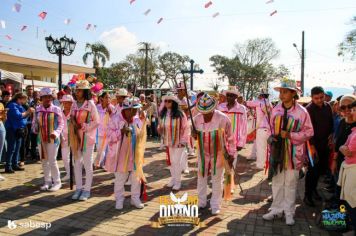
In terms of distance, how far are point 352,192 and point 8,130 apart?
719 cm

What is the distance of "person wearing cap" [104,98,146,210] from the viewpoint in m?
5.19

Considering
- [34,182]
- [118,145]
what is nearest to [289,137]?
[118,145]

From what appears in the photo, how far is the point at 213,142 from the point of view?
193 inches

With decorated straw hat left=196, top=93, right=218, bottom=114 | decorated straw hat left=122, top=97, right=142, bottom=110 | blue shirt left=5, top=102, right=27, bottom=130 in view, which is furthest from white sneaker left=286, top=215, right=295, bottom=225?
blue shirt left=5, top=102, right=27, bottom=130

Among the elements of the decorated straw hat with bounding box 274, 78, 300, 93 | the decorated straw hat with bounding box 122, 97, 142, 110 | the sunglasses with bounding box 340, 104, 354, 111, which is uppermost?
the decorated straw hat with bounding box 274, 78, 300, 93

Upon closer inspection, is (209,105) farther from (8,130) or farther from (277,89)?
(8,130)

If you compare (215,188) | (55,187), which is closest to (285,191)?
(215,188)

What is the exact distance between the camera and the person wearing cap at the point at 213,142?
489cm

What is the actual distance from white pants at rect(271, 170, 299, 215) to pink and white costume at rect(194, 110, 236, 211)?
2.50ft

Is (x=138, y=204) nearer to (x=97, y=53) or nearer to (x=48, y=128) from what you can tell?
(x=48, y=128)

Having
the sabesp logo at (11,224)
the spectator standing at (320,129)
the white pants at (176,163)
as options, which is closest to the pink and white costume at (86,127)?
the sabesp logo at (11,224)

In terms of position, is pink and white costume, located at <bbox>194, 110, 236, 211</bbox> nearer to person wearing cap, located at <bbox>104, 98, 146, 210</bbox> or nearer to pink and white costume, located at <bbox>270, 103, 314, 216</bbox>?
pink and white costume, located at <bbox>270, 103, 314, 216</bbox>

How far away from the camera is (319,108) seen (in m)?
5.36

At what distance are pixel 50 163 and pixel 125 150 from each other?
1.84 metres
